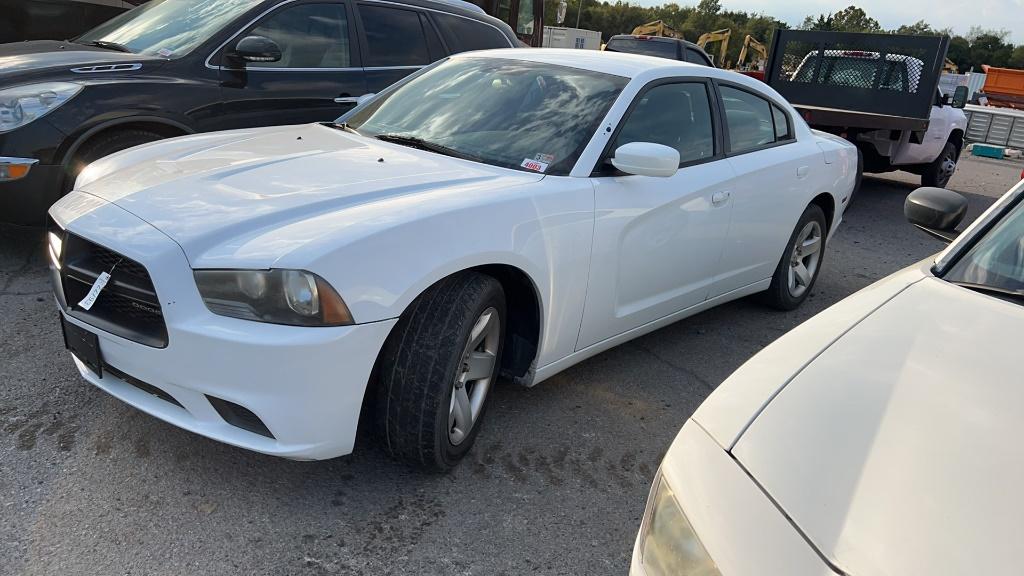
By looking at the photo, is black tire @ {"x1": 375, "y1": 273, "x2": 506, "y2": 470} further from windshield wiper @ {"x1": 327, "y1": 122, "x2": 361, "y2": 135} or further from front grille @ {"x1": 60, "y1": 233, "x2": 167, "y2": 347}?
windshield wiper @ {"x1": 327, "y1": 122, "x2": 361, "y2": 135}

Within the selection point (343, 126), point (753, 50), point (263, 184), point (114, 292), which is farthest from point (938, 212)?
point (753, 50)

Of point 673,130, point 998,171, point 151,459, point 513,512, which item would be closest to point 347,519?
point 513,512

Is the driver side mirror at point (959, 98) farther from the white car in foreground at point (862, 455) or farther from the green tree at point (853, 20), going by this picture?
the green tree at point (853, 20)

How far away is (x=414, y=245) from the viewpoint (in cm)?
249

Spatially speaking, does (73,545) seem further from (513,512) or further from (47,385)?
(513,512)

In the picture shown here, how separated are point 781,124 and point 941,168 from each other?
7.02 meters

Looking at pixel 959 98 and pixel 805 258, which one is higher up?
pixel 959 98

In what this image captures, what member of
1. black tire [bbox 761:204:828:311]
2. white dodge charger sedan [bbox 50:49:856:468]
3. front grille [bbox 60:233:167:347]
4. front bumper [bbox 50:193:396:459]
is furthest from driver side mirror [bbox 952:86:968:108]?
front grille [bbox 60:233:167:347]

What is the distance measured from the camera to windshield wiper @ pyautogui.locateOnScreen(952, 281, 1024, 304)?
2.18 metres

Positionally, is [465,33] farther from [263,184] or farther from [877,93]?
[877,93]

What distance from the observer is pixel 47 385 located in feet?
10.5

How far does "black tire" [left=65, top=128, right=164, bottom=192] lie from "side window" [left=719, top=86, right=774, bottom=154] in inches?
132

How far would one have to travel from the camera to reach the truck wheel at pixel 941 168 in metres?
10.3

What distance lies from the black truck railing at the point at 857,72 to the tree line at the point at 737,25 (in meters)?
39.5
